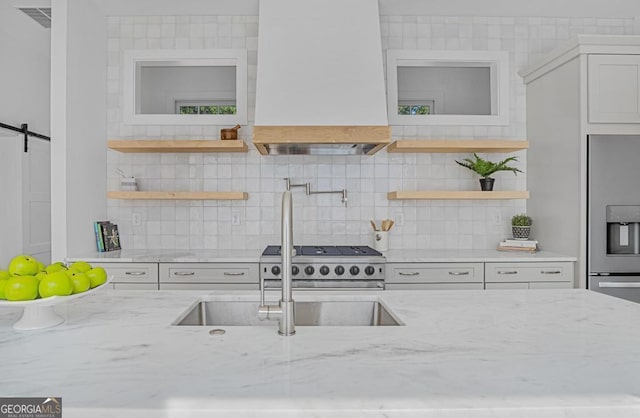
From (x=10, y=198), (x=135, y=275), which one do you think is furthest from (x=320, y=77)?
(x=10, y=198)

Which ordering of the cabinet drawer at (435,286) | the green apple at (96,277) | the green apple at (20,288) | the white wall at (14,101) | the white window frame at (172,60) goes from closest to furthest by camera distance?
the green apple at (20,288) → the green apple at (96,277) → the cabinet drawer at (435,286) → the white window frame at (172,60) → the white wall at (14,101)

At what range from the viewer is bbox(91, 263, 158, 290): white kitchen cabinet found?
3.12 m

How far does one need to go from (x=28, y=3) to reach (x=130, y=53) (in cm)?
Result: 76

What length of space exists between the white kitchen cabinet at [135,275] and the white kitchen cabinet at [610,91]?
3.18 m

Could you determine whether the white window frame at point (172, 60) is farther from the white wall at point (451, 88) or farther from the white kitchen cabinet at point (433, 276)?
the white wall at point (451, 88)

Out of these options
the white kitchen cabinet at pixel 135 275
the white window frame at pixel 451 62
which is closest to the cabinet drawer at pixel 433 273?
the white window frame at pixel 451 62

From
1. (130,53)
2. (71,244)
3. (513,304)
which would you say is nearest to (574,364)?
(513,304)

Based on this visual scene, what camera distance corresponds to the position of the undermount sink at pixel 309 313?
1.66 m

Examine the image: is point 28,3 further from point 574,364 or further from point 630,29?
point 630,29

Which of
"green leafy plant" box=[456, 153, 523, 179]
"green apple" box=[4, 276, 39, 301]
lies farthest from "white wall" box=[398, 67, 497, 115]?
"green apple" box=[4, 276, 39, 301]

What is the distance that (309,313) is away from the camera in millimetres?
1672

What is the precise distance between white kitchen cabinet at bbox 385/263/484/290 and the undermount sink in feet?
4.84

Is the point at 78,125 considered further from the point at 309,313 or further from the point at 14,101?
the point at 309,313

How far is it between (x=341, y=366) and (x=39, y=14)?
4.00 m
